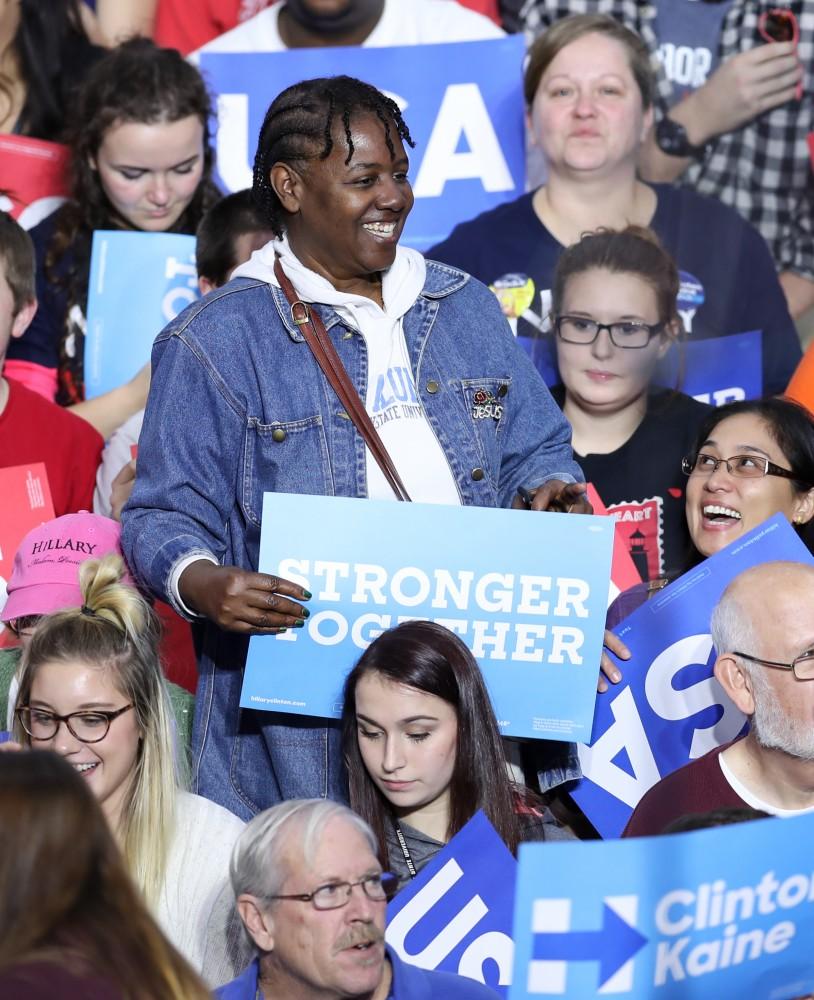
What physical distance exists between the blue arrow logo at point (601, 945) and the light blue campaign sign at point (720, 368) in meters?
2.78

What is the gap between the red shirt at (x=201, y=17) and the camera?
592 cm

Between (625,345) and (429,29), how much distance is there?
1.58m

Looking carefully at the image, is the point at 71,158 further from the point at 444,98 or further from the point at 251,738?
the point at 251,738

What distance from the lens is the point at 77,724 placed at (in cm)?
334

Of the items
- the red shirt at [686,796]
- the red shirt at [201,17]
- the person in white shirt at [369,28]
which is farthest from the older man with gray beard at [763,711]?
the red shirt at [201,17]

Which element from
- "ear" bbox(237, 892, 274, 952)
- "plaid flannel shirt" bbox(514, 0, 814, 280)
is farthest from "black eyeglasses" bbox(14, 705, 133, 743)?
"plaid flannel shirt" bbox(514, 0, 814, 280)

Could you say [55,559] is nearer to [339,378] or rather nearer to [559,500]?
[339,378]

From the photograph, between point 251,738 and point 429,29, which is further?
point 429,29

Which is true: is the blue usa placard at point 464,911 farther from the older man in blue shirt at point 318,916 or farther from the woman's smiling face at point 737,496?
the woman's smiling face at point 737,496

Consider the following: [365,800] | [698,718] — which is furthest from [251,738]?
[698,718]

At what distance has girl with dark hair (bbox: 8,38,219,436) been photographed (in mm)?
5043

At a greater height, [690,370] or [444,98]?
[444,98]

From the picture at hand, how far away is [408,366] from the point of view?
340 centimetres

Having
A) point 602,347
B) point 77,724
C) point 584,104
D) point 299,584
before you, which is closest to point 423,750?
point 299,584
